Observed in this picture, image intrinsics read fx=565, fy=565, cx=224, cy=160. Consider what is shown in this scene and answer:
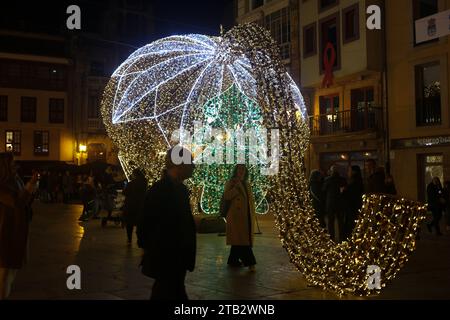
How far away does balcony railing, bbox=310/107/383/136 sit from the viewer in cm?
2477

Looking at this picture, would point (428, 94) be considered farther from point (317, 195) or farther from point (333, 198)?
point (333, 198)

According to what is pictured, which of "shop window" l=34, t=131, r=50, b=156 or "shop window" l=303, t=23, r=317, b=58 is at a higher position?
"shop window" l=303, t=23, r=317, b=58

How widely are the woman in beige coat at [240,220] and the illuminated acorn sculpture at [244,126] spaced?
758 millimetres

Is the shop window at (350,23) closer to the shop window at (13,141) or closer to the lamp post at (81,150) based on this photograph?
the lamp post at (81,150)

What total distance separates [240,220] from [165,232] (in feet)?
14.8

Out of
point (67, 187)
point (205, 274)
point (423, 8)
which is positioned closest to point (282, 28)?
point (423, 8)

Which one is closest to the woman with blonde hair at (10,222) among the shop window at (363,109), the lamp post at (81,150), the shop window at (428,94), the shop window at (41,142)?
the shop window at (428,94)

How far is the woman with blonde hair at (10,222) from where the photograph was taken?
19.2 feet

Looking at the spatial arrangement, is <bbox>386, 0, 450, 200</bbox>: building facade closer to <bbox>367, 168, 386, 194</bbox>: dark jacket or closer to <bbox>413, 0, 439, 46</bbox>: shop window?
<bbox>413, 0, 439, 46</bbox>: shop window

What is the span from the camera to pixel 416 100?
23.1 meters

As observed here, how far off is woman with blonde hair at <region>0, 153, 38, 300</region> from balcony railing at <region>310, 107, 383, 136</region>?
2050 centimetres

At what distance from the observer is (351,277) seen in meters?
7.15

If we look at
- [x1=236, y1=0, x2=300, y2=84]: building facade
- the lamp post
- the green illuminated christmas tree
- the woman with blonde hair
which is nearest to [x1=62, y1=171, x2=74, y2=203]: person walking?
the lamp post
